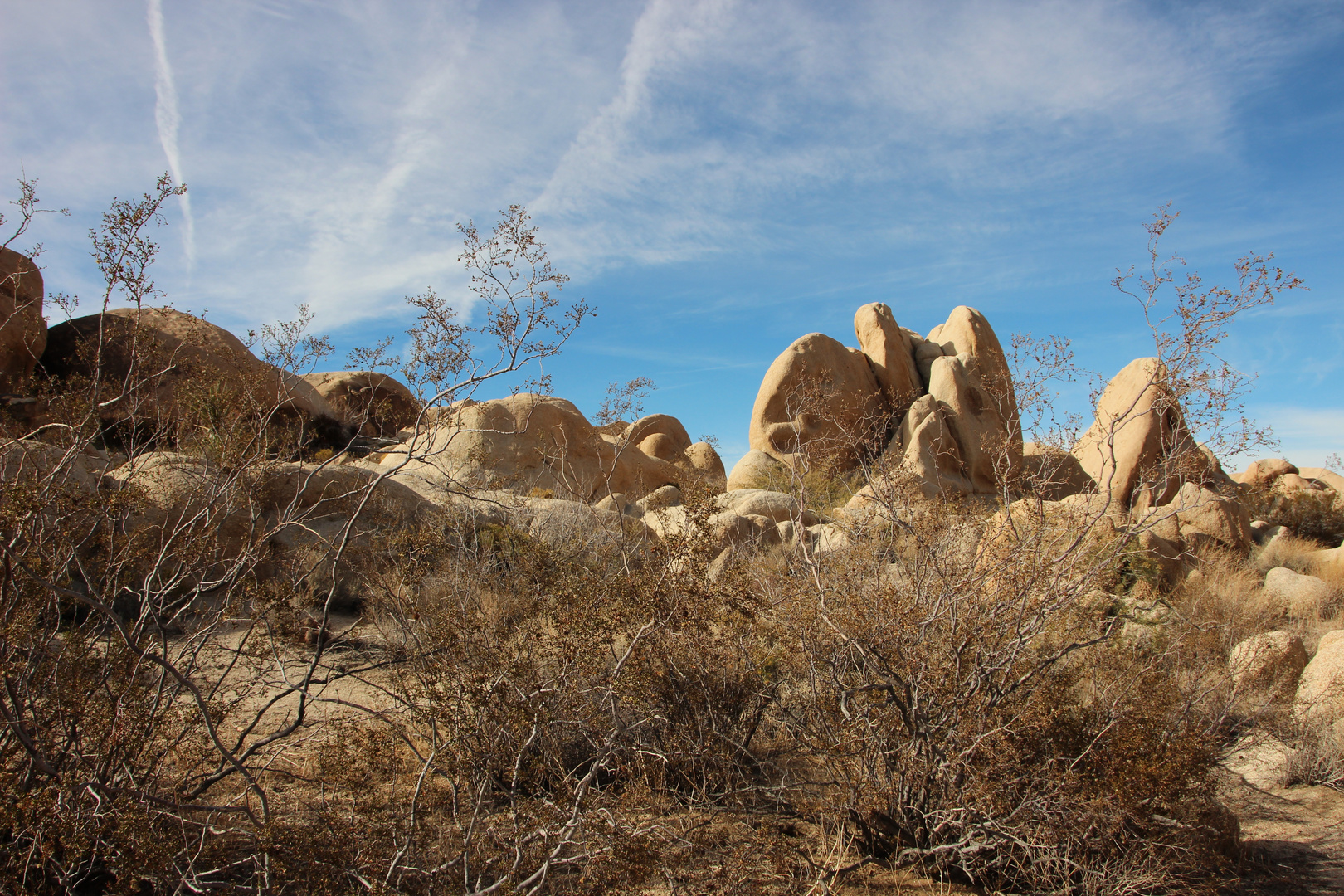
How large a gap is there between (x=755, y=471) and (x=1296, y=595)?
13086 mm

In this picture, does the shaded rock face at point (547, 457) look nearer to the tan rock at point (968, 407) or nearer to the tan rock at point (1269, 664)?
the tan rock at point (968, 407)

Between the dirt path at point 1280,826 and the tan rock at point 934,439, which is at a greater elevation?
the tan rock at point 934,439

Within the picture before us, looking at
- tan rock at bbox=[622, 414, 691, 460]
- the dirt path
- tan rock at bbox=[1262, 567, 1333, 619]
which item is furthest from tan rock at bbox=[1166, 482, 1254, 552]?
tan rock at bbox=[622, 414, 691, 460]

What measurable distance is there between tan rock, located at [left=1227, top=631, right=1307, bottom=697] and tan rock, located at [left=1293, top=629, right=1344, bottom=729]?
9 centimetres

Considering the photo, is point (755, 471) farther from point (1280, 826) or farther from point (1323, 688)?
point (1280, 826)

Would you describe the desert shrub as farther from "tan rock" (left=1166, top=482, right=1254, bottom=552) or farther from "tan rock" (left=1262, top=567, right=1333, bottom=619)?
"tan rock" (left=1262, top=567, right=1333, bottom=619)

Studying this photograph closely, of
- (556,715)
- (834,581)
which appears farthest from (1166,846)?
(556,715)

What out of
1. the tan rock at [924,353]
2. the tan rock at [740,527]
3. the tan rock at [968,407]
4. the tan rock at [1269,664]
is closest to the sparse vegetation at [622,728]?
the tan rock at [1269,664]

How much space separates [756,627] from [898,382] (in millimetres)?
21403

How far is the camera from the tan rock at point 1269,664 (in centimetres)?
647

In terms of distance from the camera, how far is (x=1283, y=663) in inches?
277

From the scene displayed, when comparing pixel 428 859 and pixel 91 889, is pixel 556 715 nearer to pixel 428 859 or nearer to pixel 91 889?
pixel 428 859

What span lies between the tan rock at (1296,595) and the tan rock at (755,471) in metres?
11.2

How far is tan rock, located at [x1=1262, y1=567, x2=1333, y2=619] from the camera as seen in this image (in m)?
10.1
